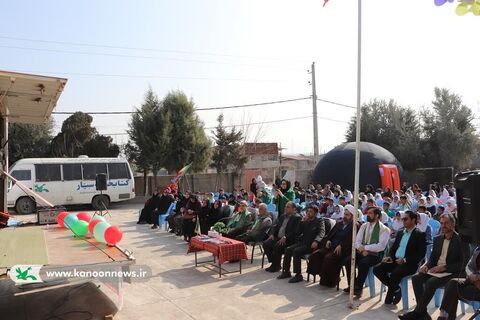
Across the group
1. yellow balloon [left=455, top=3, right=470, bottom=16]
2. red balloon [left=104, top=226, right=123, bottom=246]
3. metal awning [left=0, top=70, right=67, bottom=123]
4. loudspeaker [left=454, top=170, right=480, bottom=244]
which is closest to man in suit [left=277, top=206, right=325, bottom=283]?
red balloon [left=104, top=226, right=123, bottom=246]

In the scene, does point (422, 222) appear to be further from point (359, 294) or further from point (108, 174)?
point (108, 174)

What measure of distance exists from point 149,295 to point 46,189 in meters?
14.9

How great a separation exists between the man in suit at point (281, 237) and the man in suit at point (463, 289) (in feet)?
11.3

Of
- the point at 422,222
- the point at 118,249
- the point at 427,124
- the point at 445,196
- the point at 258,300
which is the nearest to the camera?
the point at 118,249

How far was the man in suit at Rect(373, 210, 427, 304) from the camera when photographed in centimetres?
592

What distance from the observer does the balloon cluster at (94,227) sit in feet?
16.0

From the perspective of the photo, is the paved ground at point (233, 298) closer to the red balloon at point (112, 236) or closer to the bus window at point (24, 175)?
the red balloon at point (112, 236)

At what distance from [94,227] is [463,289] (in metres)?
4.34

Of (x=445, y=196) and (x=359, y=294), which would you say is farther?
(x=445, y=196)

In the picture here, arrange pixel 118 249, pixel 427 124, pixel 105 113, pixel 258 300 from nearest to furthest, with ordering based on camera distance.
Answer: pixel 118 249
pixel 258 300
pixel 105 113
pixel 427 124

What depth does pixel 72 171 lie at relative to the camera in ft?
66.5

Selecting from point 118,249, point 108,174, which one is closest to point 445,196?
point 118,249

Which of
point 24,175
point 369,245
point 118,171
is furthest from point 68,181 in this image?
point 369,245

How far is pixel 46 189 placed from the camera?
64.1 feet
